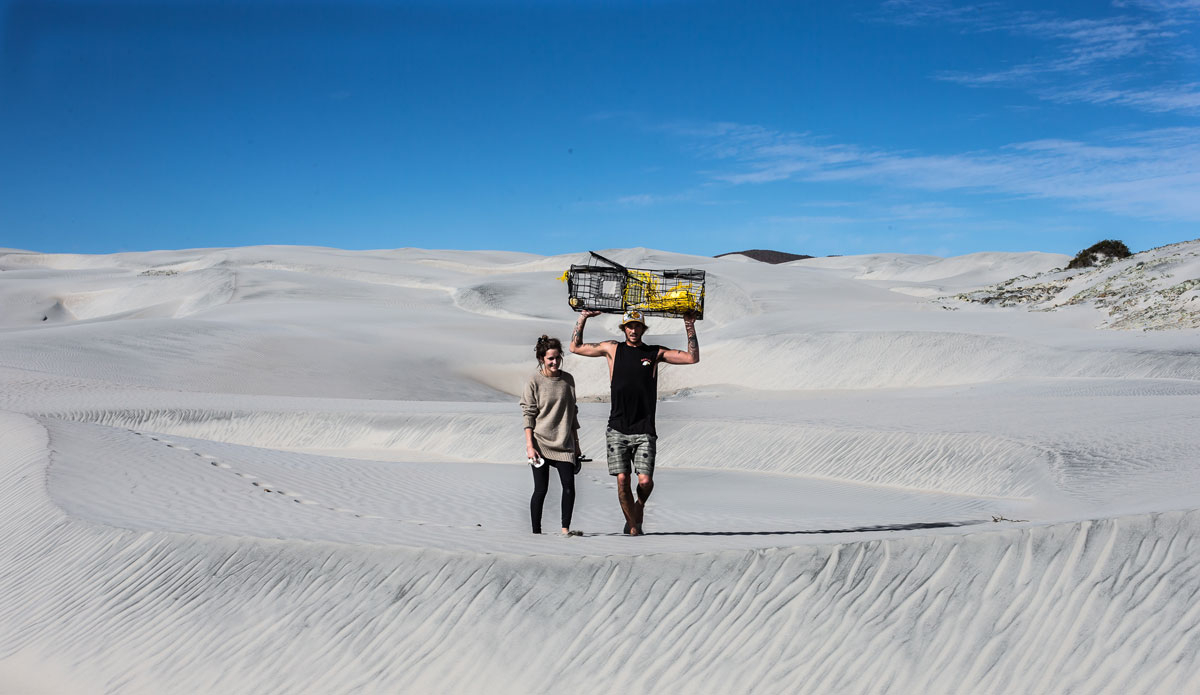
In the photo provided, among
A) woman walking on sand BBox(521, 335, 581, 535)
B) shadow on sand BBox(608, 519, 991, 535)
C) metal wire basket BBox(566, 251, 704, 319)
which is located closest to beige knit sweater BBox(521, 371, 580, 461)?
woman walking on sand BBox(521, 335, 581, 535)

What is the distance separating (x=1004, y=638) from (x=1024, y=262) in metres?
105

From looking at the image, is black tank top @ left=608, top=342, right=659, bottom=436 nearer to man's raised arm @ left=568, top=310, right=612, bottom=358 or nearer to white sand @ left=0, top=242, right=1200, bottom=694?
man's raised arm @ left=568, top=310, right=612, bottom=358

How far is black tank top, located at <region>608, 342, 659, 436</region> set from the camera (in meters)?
7.13

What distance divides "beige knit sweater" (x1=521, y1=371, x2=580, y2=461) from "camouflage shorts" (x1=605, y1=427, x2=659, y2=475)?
0.32 meters

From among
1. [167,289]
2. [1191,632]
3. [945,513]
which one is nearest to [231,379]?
[945,513]

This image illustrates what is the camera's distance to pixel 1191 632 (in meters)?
5.08

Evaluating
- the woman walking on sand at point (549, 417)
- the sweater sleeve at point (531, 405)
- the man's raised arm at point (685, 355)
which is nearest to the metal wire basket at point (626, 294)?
the man's raised arm at point (685, 355)

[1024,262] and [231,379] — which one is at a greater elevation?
[1024,262]

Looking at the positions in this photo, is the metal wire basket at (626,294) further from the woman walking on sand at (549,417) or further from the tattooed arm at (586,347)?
the woman walking on sand at (549,417)

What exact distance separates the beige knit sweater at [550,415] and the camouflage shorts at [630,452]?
322mm

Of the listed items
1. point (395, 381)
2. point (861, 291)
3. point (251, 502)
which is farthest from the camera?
point (861, 291)

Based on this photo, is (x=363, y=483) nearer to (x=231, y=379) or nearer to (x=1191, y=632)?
(x=1191, y=632)

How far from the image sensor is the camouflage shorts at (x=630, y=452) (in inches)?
283

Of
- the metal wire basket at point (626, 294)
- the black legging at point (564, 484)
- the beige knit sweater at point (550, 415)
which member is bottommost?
the black legging at point (564, 484)
